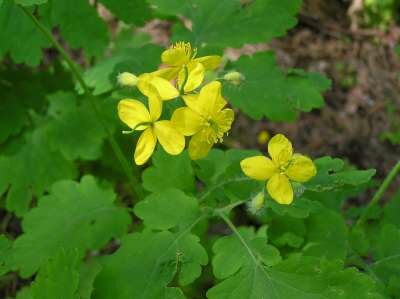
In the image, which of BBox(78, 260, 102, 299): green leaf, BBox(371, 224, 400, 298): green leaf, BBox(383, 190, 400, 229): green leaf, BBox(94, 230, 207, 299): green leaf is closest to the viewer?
BBox(94, 230, 207, 299): green leaf

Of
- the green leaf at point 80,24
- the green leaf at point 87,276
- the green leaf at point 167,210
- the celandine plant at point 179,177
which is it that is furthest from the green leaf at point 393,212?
the green leaf at point 80,24

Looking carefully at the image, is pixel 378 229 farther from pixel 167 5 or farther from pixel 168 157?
pixel 167 5

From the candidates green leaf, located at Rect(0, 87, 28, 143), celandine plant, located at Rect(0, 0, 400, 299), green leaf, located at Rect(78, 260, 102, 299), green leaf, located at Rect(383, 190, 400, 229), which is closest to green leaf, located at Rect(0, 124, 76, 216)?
celandine plant, located at Rect(0, 0, 400, 299)

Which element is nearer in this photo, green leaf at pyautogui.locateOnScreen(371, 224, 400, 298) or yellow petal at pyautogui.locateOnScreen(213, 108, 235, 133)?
yellow petal at pyautogui.locateOnScreen(213, 108, 235, 133)

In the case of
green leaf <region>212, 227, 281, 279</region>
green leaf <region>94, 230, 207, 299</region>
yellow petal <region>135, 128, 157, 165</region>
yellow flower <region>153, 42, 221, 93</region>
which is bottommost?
green leaf <region>212, 227, 281, 279</region>

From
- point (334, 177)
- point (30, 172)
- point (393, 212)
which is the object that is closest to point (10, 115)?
point (30, 172)

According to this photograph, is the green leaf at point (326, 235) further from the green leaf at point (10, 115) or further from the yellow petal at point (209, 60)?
the green leaf at point (10, 115)

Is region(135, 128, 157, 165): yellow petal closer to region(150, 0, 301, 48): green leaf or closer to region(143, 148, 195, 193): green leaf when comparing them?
region(143, 148, 195, 193): green leaf
